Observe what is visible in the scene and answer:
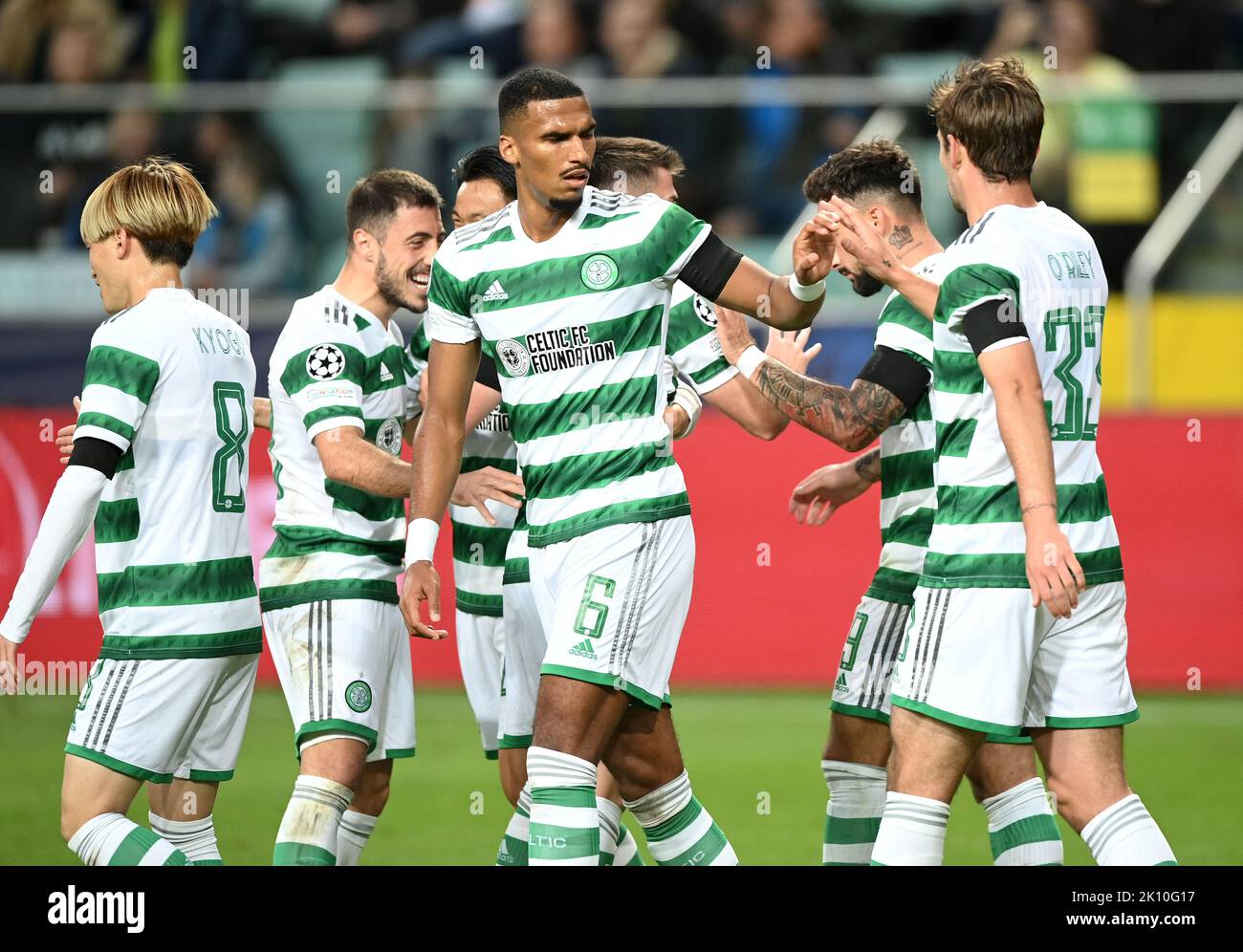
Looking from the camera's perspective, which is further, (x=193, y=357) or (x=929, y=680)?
(x=193, y=357)

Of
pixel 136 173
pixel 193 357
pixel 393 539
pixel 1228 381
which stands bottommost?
pixel 393 539

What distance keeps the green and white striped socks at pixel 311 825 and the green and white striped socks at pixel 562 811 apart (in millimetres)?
896

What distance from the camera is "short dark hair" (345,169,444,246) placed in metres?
5.76

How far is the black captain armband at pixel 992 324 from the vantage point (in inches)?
169

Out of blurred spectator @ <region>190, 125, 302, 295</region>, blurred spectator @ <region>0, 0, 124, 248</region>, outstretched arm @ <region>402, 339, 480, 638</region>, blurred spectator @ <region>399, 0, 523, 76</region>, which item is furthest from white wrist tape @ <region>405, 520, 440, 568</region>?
blurred spectator @ <region>399, 0, 523, 76</region>

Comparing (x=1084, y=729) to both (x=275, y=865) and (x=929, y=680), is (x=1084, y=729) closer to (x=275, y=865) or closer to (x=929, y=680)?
(x=929, y=680)

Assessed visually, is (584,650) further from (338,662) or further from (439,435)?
(338,662)

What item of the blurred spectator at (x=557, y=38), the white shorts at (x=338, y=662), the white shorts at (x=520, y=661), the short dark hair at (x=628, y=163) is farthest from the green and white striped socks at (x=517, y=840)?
the blurred spectator at (x=557, y=38)

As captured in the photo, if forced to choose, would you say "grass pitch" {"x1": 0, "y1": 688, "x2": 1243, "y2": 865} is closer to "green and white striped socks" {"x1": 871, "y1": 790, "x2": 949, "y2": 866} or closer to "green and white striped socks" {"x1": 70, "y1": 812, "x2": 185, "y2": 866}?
"green and white striped socks" {"x1": 70, "y1": 812, "x2": 185, "y2": 866}

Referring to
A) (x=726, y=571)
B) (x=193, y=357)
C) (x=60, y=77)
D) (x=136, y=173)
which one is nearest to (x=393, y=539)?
(x=193, y=357)

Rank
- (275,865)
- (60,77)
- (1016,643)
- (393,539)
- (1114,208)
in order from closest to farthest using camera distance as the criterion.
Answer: (1016,643)
(275,865)
(393,539)
(1114,208)
(60,77)
